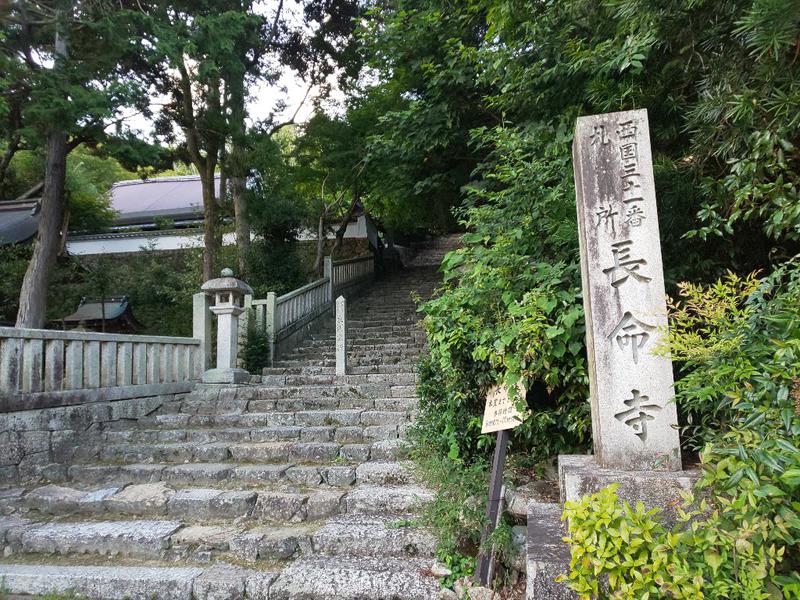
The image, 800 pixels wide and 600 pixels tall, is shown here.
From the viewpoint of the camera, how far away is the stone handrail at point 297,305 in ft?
28.7

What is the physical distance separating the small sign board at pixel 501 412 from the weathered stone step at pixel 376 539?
91cm

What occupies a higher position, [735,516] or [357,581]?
[735,516]

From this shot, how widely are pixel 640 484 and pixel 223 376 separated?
20.0 feet

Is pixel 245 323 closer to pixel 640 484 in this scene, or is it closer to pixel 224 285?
pixel 224 285

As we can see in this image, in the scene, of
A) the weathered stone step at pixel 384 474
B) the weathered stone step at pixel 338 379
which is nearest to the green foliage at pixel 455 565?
the weathered stone step at pixel 384 474

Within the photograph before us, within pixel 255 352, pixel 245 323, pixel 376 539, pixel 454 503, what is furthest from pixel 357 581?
pixel 245 323

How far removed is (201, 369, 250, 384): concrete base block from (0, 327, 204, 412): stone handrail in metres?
0.25

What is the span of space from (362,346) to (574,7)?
649 cm

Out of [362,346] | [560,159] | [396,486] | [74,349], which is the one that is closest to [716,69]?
[560,159]

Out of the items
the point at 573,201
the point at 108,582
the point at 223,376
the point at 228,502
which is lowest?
the point at 108,582

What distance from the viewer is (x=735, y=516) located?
1.73 meters

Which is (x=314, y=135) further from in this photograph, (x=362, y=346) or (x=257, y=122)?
(x=362, y=346)

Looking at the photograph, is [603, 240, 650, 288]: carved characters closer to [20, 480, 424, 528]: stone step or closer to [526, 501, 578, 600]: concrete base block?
[526, 501, 578, 600]: concrete base block

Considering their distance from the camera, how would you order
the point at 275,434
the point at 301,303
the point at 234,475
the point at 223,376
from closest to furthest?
1. the point at 234,475
2. the point at 275,434
3. the point at 223,376
4. the point at 301,303
